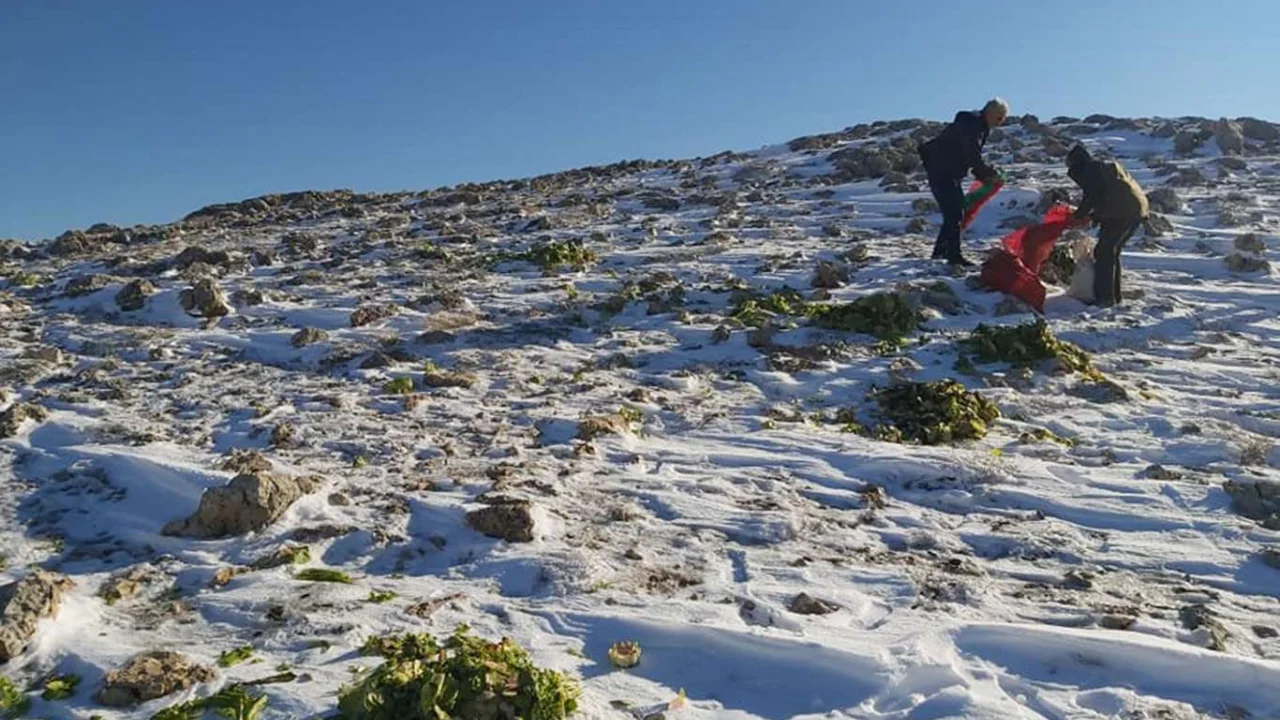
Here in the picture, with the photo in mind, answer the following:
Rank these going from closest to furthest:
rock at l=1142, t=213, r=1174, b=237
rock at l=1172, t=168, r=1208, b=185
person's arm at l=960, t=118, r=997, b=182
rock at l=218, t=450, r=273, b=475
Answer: rock at l=218, t=450, r=273, b=475 → person's arm at l=960, t=118, r=997, b=182 → rock at l=1142, t=213, r=1174, b=237 → rock at l=1172, t=168, r=1208, b=185

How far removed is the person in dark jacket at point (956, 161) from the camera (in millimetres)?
9523

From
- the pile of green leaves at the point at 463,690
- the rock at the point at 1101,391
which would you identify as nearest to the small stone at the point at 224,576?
the pile of green leaves at the point at 463,690

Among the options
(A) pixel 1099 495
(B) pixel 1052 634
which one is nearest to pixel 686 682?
(B) pixel 1052 634

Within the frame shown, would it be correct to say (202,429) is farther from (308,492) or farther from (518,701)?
(518,701)

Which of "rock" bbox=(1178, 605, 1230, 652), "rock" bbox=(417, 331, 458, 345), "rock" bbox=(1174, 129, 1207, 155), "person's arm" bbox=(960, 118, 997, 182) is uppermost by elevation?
"rock" bbox=(1174, 129, 1207, 155)

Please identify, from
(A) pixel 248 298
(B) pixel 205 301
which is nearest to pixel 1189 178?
(A) pixel 248 298

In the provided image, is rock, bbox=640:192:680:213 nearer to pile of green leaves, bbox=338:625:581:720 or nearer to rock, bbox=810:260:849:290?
rock, bbox=810:260:849:290

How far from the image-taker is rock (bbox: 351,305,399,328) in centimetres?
780

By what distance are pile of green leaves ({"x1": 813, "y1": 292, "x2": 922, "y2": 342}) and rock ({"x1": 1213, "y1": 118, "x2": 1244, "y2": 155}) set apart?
41.9ft

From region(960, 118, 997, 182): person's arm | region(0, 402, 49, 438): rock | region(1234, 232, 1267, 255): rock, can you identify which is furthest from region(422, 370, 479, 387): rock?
region(1234, 232, 1267, 255): rock

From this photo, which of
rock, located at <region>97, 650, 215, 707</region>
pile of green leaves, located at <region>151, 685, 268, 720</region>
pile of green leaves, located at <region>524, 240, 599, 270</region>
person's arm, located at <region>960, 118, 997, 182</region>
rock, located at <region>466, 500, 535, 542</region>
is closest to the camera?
pile of green leaves, located at <region>151, 685, 268, 720</region>

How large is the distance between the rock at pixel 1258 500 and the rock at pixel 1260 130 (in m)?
16.7

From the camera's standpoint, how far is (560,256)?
1020cm

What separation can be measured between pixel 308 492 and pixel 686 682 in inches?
89.4
